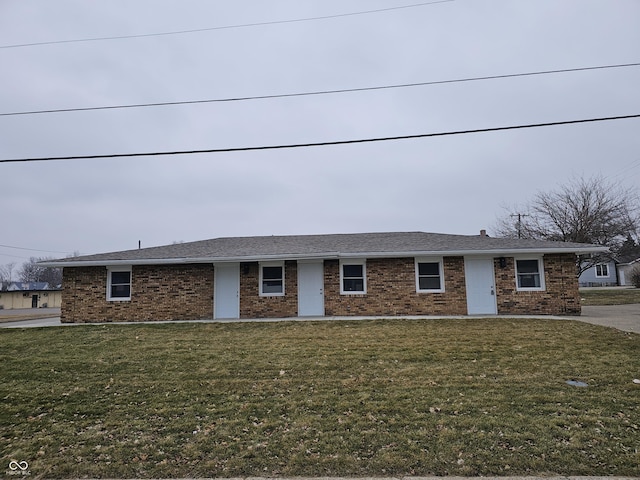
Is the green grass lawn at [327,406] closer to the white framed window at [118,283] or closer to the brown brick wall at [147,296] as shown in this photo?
the brown brick wall at [147,296]

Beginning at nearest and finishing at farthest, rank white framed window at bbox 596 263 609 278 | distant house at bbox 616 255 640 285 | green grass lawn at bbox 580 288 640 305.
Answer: green grass lawn at bbox 580 288 640 305 < distant house at bbox 616 255 640 285 < white framed window at bbox 596 263 609 278

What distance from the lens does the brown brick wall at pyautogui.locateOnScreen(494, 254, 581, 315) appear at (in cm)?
1501

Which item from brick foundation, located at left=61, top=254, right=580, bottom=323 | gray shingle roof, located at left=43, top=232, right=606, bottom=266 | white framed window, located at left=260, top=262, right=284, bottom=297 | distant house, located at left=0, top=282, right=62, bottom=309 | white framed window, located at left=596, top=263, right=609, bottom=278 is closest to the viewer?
gray shingle roof, located at left=43, top=232, right=606, bottom=266

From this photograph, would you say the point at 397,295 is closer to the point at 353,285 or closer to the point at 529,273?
the point at 353,285

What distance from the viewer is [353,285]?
15.7 metres

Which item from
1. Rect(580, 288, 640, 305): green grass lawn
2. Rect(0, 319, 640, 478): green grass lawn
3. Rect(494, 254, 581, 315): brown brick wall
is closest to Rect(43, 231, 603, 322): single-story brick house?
Rect(494, 254, 581, 315): brown brick wall

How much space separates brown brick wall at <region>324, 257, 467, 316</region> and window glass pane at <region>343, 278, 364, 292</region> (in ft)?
0.78

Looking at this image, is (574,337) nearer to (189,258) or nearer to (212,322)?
(212,322)

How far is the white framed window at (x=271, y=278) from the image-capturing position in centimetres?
1592

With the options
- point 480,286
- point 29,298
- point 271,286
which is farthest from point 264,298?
point 29,298

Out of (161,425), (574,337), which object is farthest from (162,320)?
(574,337)

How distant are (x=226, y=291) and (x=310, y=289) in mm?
3193

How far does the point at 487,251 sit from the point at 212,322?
32.2ft

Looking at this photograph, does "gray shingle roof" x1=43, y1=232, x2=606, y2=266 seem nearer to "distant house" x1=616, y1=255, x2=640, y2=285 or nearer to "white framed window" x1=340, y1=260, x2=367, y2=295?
→ "white framed window" x1=340, y1=260, x2=367, y2=295
